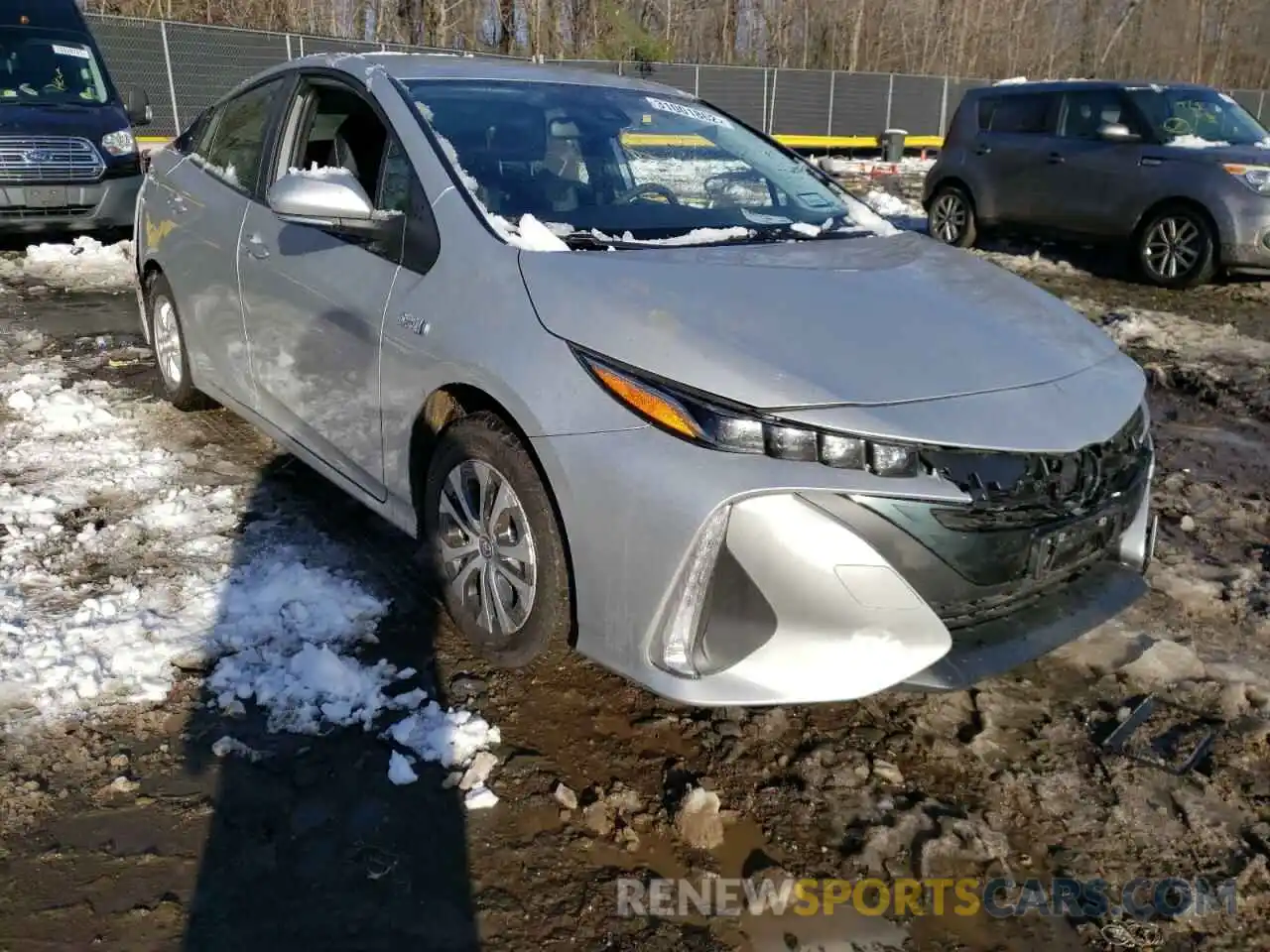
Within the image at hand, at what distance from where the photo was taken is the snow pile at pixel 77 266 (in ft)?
28.9

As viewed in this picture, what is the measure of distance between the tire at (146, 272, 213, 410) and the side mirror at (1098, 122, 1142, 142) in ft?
27.8

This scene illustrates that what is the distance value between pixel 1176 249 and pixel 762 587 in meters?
8.65

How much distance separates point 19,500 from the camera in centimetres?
419

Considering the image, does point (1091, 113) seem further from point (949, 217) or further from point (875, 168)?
point (875, 168)

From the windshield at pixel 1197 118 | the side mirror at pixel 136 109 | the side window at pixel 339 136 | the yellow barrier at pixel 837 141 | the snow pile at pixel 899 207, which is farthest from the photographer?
the yellow barrier at pixel 837 141

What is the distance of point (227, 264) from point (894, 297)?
2.72m

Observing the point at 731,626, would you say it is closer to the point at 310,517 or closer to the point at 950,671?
the point at 950,671

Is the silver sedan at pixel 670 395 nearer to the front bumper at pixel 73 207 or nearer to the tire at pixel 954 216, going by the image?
the front bumper at pixel 73 207

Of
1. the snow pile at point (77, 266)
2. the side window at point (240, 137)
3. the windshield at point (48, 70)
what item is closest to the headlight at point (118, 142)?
the windshield at point (48, 70)

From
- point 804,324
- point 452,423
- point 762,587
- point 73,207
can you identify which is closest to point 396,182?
point 452,423

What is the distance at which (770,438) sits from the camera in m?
2.37

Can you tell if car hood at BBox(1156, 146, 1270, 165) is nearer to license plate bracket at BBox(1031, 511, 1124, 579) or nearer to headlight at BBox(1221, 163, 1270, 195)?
headlight at BBox(1221, 163, 1270, 195)

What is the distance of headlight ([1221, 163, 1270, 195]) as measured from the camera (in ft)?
28.7

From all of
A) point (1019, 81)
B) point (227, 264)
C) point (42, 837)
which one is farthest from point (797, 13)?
point (42, 837)
